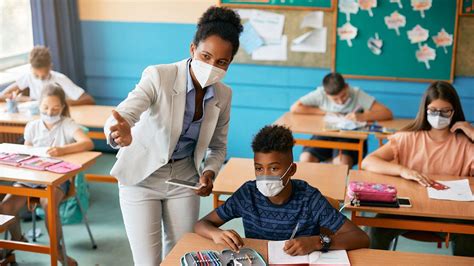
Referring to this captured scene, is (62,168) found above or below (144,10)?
below

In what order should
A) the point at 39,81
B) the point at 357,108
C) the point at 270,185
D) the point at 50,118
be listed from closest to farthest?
the point at 270,185 < the point at 50,118 < the point at 357,108 < the point at 39,81

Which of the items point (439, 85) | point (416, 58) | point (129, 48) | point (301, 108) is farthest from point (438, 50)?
point (129, 48)

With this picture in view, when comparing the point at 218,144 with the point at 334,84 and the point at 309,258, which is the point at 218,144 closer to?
the point at 309,258

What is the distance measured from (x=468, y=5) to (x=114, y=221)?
130 inches

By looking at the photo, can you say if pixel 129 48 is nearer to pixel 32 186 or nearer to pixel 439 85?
pixel 32 186

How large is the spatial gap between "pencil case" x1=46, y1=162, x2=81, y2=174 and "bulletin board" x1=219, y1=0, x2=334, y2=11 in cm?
262

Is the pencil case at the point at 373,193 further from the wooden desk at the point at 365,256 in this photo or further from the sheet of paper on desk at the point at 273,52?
the sheet of paper on desk at the point at 273,52

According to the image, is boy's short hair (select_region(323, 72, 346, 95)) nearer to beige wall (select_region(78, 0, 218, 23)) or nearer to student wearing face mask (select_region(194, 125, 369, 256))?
beige wall (select_region(78, 0, 218, 23))

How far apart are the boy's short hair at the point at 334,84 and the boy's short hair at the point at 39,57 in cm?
217

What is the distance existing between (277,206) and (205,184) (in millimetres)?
297

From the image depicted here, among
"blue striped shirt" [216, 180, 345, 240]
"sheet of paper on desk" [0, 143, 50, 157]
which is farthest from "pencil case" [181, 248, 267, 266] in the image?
"sheet of paper on desk" [0, 143, 50, 157]

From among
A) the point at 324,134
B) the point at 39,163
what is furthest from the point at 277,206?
the point at 324,134

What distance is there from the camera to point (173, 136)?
248 centimetres

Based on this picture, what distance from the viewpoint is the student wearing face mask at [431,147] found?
11.3 ft
